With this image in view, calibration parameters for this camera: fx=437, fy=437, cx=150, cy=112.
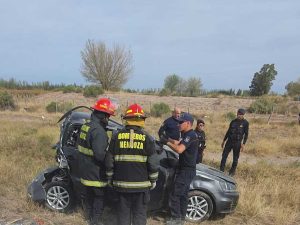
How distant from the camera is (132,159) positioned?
15.9 feet

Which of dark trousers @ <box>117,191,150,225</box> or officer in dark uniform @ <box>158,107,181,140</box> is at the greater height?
officer in dark uniform @ <box>158,107,181,140</box>

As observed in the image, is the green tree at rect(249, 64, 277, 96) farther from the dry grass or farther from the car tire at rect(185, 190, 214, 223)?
the car tire at rect(185, 190, 214, 223)

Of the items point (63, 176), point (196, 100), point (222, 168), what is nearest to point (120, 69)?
point (196, 100)

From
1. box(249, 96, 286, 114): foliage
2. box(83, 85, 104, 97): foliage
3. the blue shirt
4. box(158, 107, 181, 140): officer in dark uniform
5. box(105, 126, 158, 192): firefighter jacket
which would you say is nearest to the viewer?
box(105, 126, 158, 192): firefighter jacket

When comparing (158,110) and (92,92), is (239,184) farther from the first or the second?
(92,92)

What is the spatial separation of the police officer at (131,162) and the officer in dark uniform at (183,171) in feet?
3.77

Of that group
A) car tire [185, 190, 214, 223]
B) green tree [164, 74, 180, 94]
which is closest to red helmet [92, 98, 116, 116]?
car tire [185, 190, 214, 223]

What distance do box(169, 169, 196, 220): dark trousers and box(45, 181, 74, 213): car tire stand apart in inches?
60.7

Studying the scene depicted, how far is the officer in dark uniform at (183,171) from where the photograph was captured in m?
6.07

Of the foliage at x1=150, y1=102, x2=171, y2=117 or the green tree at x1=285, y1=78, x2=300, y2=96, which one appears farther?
the green tree at x1=285, y1=78, x2=300, y2=96

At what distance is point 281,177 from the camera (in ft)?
34.6

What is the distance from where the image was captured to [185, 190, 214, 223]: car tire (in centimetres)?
642

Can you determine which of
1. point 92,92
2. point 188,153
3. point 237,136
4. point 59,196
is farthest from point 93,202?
point 92,92

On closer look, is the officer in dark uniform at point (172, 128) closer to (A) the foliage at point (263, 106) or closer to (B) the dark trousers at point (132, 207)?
(B) the dark trousers at point (132, 207)
